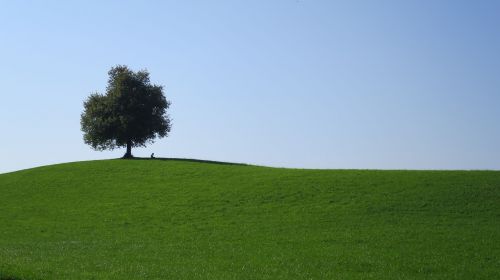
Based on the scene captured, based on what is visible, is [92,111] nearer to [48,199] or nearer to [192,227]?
[48,199]

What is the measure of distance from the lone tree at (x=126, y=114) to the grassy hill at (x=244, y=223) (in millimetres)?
14641

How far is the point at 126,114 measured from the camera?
290 feet

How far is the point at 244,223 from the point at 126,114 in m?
49.8

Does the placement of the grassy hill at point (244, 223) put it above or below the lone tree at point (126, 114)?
below

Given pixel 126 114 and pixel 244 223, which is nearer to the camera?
pixel 244 223

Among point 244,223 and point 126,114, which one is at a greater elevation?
point 126,114

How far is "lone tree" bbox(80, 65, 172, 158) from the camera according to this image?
8856 centimetres

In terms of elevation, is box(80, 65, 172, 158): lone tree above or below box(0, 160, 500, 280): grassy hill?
above

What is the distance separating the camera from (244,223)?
42781 millimetres

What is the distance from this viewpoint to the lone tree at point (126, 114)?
291 feet

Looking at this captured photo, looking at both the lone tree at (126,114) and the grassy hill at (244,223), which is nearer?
the grassy hill at (244,223)

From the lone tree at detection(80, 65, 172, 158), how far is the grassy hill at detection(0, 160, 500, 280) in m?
14.6

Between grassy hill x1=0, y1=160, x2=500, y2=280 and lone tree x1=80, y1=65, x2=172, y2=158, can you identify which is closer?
grassy hill x1=0, y1=160, x2=500, y2=280

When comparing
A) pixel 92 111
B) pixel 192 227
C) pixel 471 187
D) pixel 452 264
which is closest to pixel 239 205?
pixel 192 227
